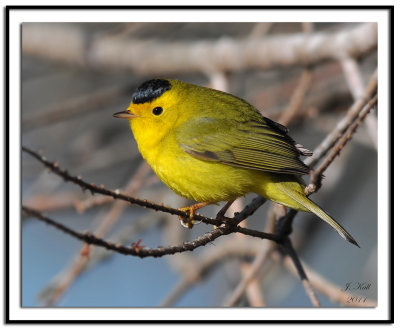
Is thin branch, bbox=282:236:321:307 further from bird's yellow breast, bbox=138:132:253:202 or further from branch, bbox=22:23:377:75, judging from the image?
branch, bbox=22:23:377:75

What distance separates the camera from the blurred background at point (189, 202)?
2713 millimetres

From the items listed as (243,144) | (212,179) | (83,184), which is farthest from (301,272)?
(83,184)

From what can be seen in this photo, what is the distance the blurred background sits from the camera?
2.71 metres

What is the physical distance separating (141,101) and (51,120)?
3.24 ft

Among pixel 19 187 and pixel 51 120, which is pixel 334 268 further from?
pixel 19 187

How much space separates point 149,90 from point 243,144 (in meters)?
0.43

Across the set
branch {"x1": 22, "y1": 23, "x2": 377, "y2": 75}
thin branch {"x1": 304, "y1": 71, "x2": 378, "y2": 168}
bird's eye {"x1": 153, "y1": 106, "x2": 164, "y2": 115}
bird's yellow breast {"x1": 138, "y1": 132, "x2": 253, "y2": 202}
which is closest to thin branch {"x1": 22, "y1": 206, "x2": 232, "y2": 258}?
bird's yellow breast {"x1": 138, "y1": 132, "x2": 253, "y2": 202}

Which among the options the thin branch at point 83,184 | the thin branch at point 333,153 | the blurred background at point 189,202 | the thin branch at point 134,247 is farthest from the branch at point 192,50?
the thin branch at point 83,184

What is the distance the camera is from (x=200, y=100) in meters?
2.38

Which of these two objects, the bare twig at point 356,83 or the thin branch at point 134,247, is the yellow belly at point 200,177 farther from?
the bare twig at point 356,83

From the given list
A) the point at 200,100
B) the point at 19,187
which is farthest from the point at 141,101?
the point at 19,187

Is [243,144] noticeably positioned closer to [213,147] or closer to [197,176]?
[213,147]

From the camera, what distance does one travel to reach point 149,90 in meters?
2.31

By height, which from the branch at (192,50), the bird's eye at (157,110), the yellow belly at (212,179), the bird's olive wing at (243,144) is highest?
the branch at (192,50)
